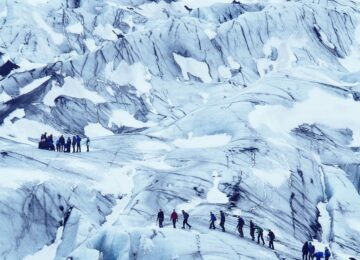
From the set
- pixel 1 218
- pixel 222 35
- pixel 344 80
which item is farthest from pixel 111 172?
pixel 222 35

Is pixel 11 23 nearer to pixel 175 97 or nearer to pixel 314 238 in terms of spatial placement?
pixel 175 97

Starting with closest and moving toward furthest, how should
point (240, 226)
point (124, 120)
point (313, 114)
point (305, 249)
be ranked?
point (305, 249)
point (240, 226)
point (313, 114)
point (124, 120)

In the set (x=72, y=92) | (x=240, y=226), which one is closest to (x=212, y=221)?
(x=240, y=226)

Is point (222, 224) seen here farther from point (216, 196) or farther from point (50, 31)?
point (50, 31)

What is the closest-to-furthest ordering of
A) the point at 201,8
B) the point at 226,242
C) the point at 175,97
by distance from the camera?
1. the point at 226,242
2. the point at 175,97
3. the point at 201,8

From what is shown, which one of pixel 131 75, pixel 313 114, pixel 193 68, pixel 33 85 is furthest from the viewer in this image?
pixel 193 68

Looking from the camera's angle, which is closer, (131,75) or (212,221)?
(212,221)
